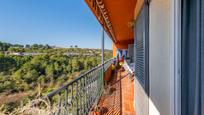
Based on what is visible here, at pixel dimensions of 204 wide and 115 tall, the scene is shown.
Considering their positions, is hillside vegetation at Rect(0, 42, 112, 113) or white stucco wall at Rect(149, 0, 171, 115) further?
hillside vegetation at Rect(0, 42, 112, 113)

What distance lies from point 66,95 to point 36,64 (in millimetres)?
4876

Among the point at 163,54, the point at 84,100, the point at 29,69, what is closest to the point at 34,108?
the point at 163,54

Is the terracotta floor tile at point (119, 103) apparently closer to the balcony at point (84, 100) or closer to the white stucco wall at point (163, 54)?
the balcony at point (84, 100)

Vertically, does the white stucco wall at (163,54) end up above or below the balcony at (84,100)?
above

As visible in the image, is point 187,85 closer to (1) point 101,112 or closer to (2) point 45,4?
(1) point 101,112

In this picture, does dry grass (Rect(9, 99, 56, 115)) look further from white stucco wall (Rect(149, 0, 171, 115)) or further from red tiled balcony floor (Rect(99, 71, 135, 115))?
Result: red tiled balcony floor (Rect(99, 71, 135, 115))

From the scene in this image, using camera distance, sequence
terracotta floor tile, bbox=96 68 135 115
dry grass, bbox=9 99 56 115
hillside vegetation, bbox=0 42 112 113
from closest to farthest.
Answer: dry grass, bbox=9 99 56 115 < terracotta floor tile, bbox=96 68 135 115 < hillside vegetation, bbox=0 42 112 113

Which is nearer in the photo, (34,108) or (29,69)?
(34,108)

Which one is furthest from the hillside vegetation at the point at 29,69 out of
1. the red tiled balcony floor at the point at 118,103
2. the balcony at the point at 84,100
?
the red tiled balcony floor at the point at 118,103

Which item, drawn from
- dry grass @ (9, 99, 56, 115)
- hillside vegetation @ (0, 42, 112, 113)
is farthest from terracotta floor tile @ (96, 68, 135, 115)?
dry grass @ (9, 99, 56, 115)

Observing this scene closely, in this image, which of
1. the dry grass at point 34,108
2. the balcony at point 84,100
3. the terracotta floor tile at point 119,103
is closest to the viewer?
the dry grass at point 34,108

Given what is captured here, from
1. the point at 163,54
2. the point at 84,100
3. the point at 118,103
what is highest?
the point at 163,54

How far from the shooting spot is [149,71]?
86.6 inches

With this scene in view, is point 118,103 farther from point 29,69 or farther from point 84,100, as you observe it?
point 29,69
